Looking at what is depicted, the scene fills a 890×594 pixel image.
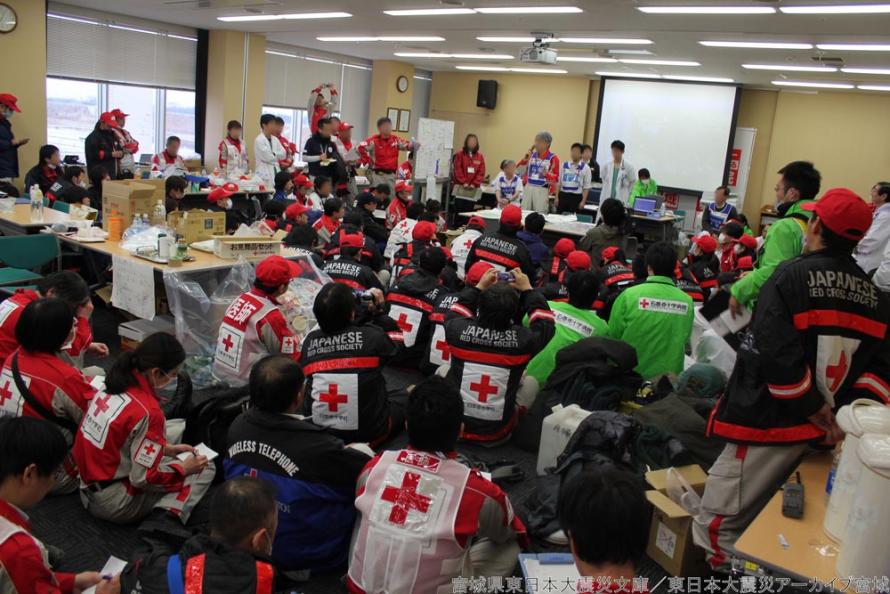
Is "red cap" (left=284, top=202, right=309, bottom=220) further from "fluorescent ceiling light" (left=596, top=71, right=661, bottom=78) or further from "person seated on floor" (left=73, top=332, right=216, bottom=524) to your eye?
"fluorescent ceiling light" (left=596, top=71, right=661, bottom=78)

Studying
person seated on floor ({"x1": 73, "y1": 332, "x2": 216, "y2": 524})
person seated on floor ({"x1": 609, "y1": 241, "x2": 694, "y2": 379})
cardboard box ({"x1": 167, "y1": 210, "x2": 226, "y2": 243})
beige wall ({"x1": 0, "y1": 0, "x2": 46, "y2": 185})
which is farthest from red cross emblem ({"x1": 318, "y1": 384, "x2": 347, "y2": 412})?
Answer: beige wall ({"x1": 0, "y1": 0, "x2": 46, "y2": 185})

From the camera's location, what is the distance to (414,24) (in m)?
8.26

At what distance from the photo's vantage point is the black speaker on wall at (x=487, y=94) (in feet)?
46.6

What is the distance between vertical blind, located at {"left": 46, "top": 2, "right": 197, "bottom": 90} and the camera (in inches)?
354

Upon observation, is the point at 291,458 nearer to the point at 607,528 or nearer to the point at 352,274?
the point at 607,528

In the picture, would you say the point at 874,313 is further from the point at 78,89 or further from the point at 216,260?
the point at 78,89

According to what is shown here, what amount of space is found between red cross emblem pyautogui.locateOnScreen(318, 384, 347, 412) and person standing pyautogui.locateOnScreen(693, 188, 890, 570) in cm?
151

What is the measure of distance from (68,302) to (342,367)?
4.14 ft

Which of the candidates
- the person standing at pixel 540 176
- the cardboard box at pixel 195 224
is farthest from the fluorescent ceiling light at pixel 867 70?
the cardboard box at pixel 195 224

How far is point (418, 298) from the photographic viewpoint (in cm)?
440

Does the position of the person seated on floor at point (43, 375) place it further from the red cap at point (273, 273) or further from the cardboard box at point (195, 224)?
Result: the cardboard box at point (195, 224)

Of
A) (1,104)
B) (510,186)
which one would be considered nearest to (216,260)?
(1,104)

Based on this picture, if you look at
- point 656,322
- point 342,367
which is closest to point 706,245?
point 656,322

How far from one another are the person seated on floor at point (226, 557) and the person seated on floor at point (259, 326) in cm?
209
